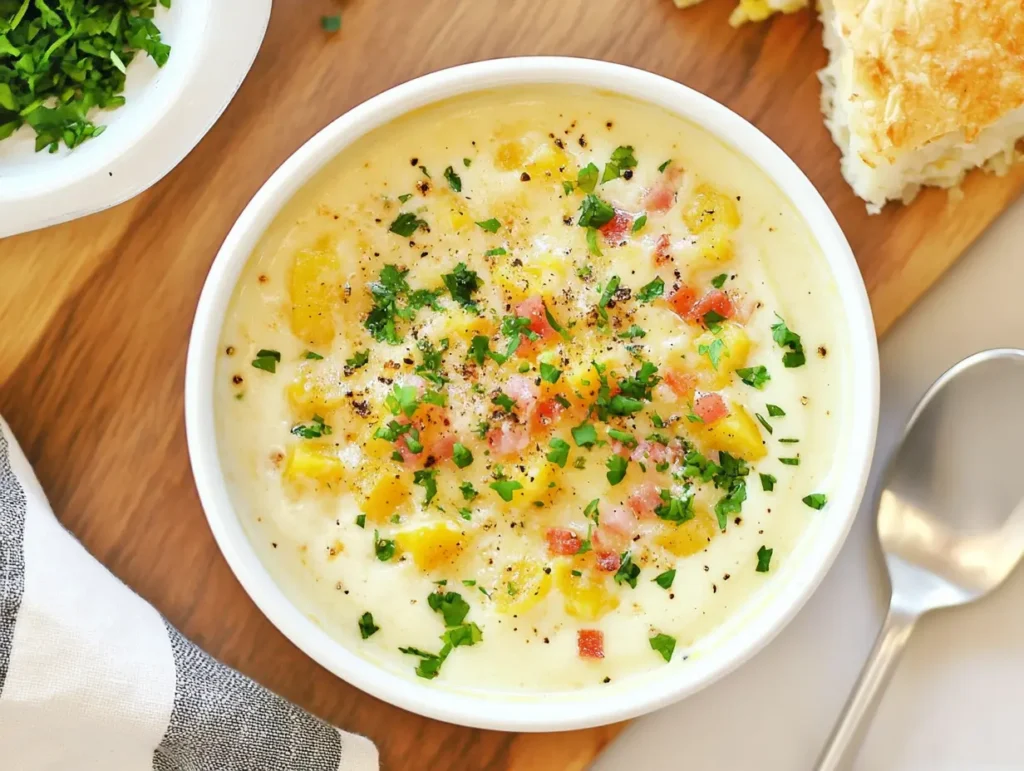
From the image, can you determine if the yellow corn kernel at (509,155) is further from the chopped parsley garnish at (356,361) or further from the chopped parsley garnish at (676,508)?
the chopped parsley garnish at (676,508)

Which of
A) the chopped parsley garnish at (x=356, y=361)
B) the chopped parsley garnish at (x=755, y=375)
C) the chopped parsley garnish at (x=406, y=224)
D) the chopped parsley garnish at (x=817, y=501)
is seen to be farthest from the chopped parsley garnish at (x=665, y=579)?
the chopped parsley garnish at (x=406, y=224)

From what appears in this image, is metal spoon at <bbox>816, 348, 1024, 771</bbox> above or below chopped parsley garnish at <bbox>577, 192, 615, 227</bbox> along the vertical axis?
below

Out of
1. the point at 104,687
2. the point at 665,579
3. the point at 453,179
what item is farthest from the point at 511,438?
the point at 104,687

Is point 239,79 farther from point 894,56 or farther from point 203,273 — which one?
point 894,56

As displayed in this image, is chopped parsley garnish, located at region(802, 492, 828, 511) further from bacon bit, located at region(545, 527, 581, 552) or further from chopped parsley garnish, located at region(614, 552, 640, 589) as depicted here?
bacon bit, located at region(545, 527, 581, 552)

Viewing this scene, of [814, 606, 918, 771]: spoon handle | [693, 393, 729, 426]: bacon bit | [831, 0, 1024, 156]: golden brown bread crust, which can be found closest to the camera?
[831, 0, 1024, 156]: golden brown bread crust

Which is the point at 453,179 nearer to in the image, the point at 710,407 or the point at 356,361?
the point at 356,361

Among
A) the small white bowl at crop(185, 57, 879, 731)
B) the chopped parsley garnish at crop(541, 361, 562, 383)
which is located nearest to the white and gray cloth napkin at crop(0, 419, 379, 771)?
the small white bowl at crop(185, 57, 879, 731)

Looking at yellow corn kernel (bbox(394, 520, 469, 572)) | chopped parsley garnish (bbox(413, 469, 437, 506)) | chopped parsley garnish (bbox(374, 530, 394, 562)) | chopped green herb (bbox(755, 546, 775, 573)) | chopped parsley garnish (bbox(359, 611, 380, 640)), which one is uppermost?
chopped green herb (bbox(755, 546, 775, 573))
